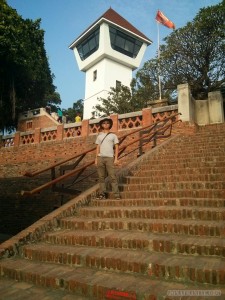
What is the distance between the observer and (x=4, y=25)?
654 inches

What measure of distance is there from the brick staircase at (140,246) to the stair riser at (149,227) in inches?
0.4

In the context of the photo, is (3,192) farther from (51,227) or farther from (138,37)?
(138,37)

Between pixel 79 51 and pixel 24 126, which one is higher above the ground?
pixel 79 51

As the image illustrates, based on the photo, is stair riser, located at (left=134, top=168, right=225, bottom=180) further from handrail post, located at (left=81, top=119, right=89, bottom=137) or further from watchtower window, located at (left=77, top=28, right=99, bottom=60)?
watchtower window, located at (left=77, top=28, right=99, bottom=60)

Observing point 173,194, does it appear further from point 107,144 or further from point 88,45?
point 88,45

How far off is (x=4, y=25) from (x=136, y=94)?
10028 mm

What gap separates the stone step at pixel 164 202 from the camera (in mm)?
4449

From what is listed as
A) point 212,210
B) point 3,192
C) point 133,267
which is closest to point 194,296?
point 133,267

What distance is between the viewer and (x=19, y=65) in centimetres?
1827

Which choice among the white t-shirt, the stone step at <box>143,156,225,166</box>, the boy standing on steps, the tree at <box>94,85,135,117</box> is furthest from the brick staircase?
the tree at <box>94,85,135,117</box>

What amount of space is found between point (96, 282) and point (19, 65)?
18139 mm

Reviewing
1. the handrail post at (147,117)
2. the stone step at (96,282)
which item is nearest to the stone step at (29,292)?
the stone step at (96,282)

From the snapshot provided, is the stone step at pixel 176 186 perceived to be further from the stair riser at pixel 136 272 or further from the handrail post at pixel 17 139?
the handrail post at pixel 17 139

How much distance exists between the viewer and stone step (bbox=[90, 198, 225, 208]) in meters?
4.45
